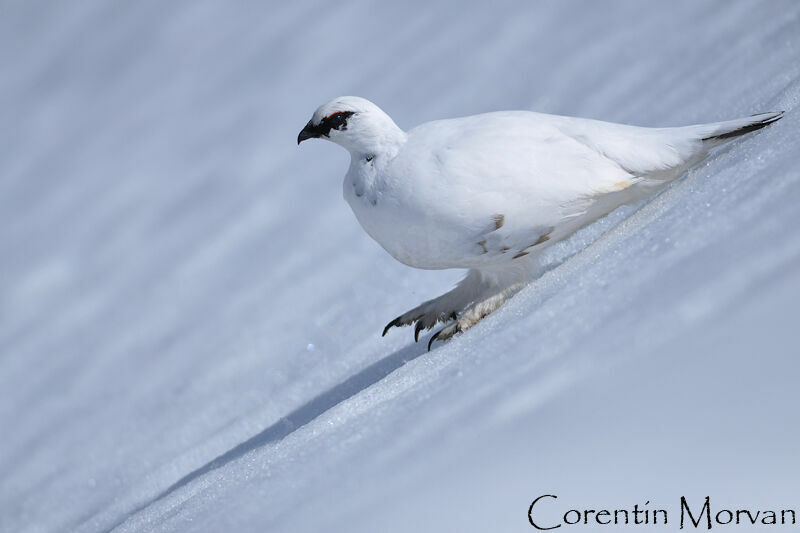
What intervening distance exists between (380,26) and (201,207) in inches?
53.2

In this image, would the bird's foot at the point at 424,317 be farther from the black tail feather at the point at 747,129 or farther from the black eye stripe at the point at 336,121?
the black tail feather at the point at 747,129

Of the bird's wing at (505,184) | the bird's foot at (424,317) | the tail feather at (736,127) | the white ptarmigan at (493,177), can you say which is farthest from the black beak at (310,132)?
the tail feather at (736,127)

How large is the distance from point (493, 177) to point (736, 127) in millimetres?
522

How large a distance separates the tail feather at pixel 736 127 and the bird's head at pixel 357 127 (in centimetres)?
63

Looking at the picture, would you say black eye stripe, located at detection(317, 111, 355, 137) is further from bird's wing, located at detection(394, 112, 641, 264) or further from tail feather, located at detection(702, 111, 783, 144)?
tail feather, located at detection(702, 111, 783, 144)

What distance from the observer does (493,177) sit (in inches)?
69.0

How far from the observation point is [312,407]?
209 cm

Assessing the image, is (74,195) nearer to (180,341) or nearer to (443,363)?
(180,341)

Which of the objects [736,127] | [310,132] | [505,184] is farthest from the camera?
[310,132]

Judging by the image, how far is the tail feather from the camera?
1.86 metres

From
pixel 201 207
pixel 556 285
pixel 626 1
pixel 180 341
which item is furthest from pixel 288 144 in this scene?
pixel 556 285

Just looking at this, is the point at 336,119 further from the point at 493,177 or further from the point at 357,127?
the point at 493,177

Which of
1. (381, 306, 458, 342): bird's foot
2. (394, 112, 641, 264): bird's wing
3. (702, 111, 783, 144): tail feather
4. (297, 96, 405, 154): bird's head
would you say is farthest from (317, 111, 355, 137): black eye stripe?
(702, 111, 783, 144): tail feather

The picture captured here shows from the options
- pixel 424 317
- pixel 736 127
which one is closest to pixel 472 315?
pixel 424 317
